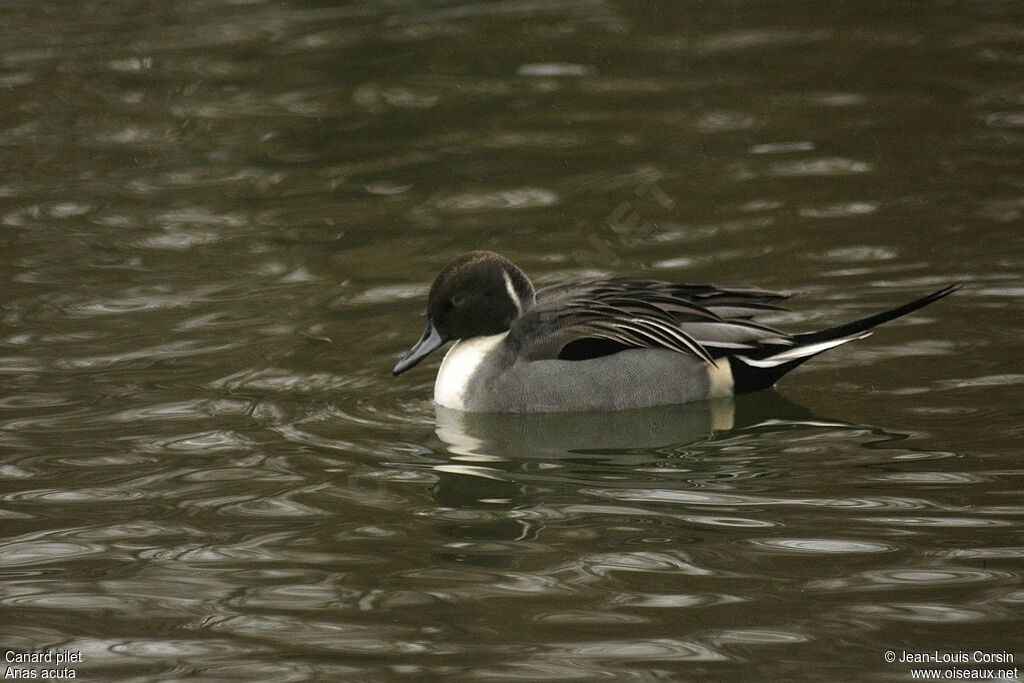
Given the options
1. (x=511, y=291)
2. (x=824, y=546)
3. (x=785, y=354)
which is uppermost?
(x=511, y=291)

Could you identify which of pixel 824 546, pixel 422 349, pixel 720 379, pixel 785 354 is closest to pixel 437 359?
pixel 422 349

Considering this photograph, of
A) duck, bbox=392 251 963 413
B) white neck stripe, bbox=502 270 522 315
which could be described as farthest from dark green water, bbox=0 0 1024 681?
white neck stripe, bbox=502 270 522 315

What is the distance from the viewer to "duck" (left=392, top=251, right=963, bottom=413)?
6.46 meters

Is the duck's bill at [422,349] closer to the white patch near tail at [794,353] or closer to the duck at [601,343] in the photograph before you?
the duck at [601,343]

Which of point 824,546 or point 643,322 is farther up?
point 643,322

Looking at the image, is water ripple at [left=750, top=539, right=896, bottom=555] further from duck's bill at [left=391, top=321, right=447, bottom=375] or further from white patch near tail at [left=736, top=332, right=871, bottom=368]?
duck's bill at [left=391, top=321, right=447, bottom=375]

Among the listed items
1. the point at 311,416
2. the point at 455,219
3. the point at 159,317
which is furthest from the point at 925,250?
the point at 159,317

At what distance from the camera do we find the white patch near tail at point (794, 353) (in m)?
6.43

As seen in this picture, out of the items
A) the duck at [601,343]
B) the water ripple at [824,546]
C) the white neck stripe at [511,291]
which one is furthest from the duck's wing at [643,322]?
the water ripple at [824,546]

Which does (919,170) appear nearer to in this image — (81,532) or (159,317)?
(159,317)

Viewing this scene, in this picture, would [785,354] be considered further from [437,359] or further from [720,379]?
[437,359]

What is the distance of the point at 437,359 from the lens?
24.5 feet

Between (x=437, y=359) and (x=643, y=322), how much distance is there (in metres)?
1.39

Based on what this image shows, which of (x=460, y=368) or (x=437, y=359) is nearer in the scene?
(x=460, y=368)
